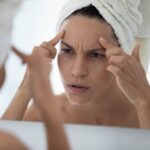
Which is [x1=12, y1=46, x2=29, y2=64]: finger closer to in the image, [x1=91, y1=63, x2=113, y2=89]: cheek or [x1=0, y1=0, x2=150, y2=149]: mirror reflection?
[x1=0, y1=0, x2=150, y2=149]: mirror reflection

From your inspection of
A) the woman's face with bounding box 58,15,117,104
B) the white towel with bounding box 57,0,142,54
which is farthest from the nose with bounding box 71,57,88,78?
Answer: the white towel with bounding box 57,0,142,54

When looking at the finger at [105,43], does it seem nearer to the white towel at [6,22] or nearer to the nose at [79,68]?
the nose at [79,68]

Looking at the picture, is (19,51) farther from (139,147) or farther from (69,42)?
(139,147)

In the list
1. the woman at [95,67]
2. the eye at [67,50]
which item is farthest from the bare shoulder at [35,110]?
the eye at [67,50]

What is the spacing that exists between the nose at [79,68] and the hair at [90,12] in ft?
0.36

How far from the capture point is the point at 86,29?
774 millimetres

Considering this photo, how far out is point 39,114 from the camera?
77 cm

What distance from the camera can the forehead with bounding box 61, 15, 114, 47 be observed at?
77cm

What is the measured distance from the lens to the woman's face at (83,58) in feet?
2.54

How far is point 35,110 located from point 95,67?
0.61ft

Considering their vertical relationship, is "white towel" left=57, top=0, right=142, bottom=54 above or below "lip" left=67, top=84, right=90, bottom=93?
above

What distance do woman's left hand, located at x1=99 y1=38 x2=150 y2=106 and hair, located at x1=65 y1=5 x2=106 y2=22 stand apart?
6cm

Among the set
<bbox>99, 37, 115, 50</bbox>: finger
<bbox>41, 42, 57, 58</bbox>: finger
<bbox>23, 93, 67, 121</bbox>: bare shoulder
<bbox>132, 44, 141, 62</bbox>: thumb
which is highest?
<bbox>41, 42, 57, 58</bbox>: finger

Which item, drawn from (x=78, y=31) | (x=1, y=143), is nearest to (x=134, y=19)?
(x=78, y=31)
